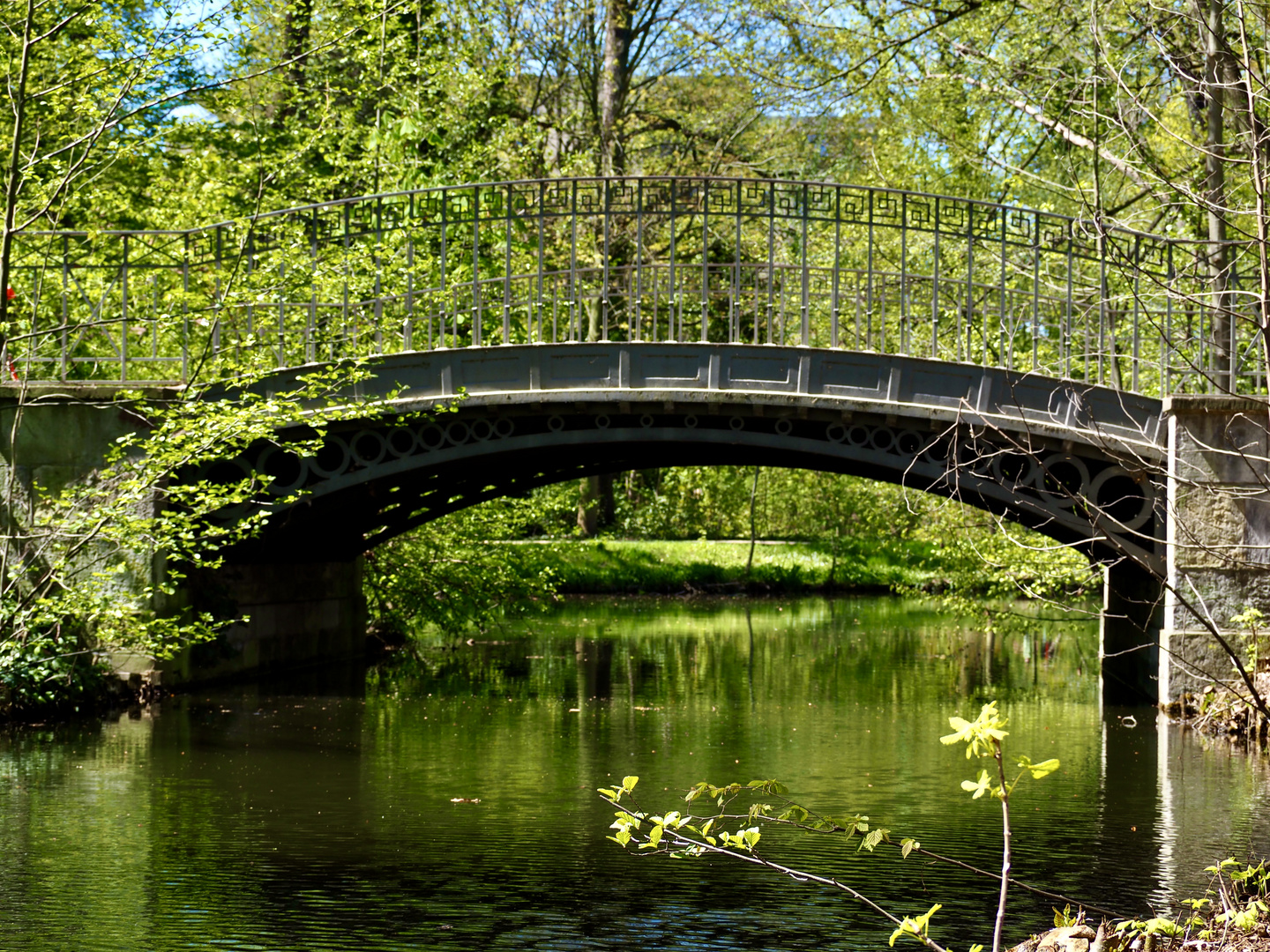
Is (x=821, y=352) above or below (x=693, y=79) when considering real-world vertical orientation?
below

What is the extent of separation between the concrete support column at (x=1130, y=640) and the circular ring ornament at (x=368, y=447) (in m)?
7.75

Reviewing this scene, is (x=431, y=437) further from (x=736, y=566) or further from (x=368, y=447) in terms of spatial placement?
(x=736, y=566)

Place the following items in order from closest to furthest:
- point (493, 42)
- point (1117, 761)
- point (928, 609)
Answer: point (1117, 761) → point (493, 42) → point (928, 609)

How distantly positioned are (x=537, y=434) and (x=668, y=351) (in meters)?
1.66

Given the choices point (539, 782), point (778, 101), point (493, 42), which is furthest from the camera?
point (493, 42)

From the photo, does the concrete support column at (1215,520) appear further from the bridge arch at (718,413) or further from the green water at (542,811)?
the green water at (542,811)

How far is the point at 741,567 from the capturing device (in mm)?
38250

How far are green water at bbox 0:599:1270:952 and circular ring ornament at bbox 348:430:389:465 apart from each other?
8.42ft

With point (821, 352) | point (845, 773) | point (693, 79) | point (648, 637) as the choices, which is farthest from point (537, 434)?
point (693, 79)

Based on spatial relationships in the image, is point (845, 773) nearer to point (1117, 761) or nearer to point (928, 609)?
point (1117, 761)

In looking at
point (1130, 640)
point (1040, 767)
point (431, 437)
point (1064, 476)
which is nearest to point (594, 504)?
point (431, 437)

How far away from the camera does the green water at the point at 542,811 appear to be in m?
7.52

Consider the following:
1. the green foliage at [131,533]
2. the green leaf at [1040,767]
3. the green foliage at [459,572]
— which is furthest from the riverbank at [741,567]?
the green leaf at [1040,767]

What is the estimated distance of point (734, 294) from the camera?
50.9 feet
